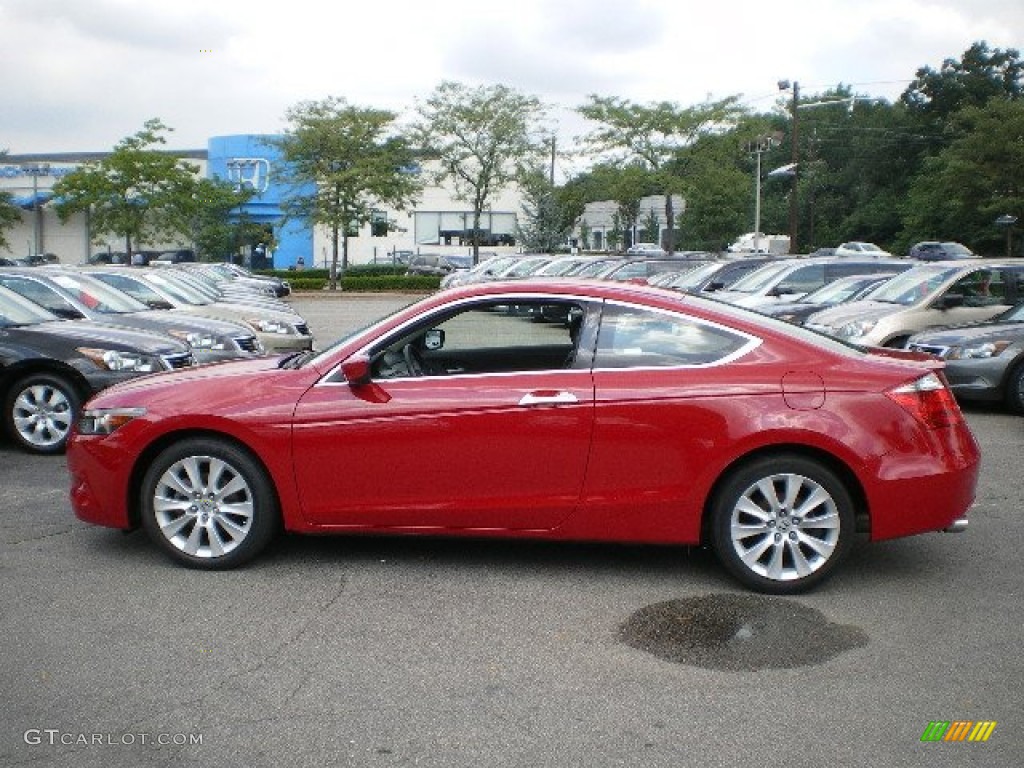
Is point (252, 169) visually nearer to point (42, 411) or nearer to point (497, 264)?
point (497, 264)

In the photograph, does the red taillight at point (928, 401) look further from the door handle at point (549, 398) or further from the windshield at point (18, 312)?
the windshield at point (18, 312)

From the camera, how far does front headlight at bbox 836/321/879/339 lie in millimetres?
13641

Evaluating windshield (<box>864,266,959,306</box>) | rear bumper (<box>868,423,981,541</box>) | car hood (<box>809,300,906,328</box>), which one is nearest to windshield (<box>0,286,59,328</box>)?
rear bumper (<box>868,423,981,541</box>)

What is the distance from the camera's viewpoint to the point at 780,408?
18.1 feet

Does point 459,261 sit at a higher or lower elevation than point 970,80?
lower

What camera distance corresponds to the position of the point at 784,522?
18.2ft

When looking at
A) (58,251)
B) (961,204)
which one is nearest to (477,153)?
(961,204)

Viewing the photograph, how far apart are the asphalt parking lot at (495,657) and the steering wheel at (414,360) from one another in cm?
106

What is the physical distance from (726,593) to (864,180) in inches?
3205

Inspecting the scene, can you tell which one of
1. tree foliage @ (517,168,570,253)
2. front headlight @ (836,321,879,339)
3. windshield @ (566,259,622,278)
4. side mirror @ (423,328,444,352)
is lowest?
front headlight @ (836,321,879,339)

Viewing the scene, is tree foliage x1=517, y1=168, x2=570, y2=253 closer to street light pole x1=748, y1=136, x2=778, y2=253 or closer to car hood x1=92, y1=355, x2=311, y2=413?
street light pole x1=748, y1=136, x2=778, y2=253

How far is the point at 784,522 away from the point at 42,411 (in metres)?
6.81

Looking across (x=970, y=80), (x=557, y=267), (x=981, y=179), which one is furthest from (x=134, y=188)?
(x=970, y=80)

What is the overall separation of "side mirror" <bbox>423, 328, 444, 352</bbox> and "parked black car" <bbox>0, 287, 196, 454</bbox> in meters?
4.29
